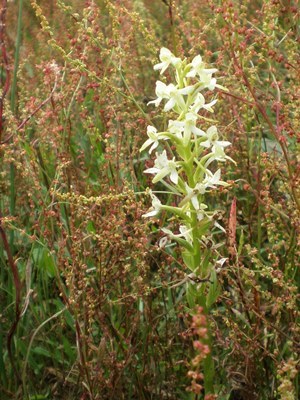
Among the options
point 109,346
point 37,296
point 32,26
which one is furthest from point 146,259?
point 32,26

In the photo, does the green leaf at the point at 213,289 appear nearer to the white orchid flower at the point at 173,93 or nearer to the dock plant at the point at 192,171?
the dock plant at the point at 192,171

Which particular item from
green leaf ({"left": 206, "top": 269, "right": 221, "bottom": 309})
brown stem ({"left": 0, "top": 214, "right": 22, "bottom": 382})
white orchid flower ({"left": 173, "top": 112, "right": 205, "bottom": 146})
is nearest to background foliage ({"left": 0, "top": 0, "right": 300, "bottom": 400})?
brown stem ({"left": 0, "top": 214, "right": 22, "bottom": 382})

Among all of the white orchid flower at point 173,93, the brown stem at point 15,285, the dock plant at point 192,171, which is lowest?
the brown stem at point 15,285

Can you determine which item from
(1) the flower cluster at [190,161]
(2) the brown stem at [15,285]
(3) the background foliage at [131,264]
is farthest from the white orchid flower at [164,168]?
(2) the brown stem at [15,285]

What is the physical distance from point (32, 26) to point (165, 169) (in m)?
3.07

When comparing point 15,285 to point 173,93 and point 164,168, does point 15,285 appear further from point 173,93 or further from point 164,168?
point 173,93

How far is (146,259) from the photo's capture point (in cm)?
289

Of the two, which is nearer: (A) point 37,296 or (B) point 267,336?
(B) point 267,336

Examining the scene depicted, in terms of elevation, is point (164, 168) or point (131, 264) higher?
point (164, 168)

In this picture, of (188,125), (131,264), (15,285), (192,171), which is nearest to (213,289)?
(192,171)

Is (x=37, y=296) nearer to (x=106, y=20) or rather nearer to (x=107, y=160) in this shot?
(x=107, y=160)

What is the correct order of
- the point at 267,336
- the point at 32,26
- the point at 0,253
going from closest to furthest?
1. the point at 267,336
2. the point at 0,253
3. the point at 32,26

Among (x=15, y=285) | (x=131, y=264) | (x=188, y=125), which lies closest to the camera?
(x=188, y=125)

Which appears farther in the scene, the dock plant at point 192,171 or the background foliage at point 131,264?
the background foliage at point 131,264
